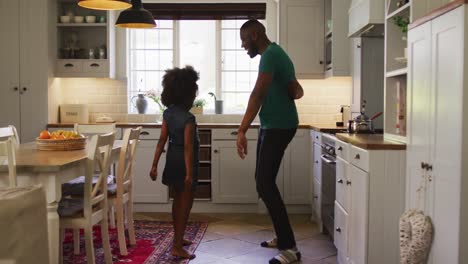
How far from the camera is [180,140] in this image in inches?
146

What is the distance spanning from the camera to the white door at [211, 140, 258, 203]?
18.3 feet

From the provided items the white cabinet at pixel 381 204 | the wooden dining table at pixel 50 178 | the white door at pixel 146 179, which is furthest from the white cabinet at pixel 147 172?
the white cabinet at pixel 381 204

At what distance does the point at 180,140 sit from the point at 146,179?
2.02 metres

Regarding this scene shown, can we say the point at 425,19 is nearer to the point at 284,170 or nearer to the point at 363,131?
the point at 363,131

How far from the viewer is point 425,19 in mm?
2496

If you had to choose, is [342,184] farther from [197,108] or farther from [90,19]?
[90,19]

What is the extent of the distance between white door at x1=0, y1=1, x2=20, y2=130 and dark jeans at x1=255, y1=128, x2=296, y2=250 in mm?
3164

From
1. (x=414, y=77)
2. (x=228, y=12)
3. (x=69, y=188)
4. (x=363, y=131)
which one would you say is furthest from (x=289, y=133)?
(x=228, y=12)

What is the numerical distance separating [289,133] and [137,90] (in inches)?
122

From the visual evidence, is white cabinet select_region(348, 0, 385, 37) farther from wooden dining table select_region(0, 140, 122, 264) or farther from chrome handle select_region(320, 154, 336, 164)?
wooden dining table select_region(0, 140, 122, 264)

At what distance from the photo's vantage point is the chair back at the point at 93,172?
3162 mm

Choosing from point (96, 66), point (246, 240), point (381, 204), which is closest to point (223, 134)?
point (246, 240)

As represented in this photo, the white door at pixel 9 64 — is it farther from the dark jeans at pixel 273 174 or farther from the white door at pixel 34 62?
the dark jeans at pixel 273 174

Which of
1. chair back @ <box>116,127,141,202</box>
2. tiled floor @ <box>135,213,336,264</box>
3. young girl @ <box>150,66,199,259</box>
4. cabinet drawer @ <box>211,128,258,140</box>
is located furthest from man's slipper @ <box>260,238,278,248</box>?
cabinet drawer @ <box>211,128,258,140</box>
